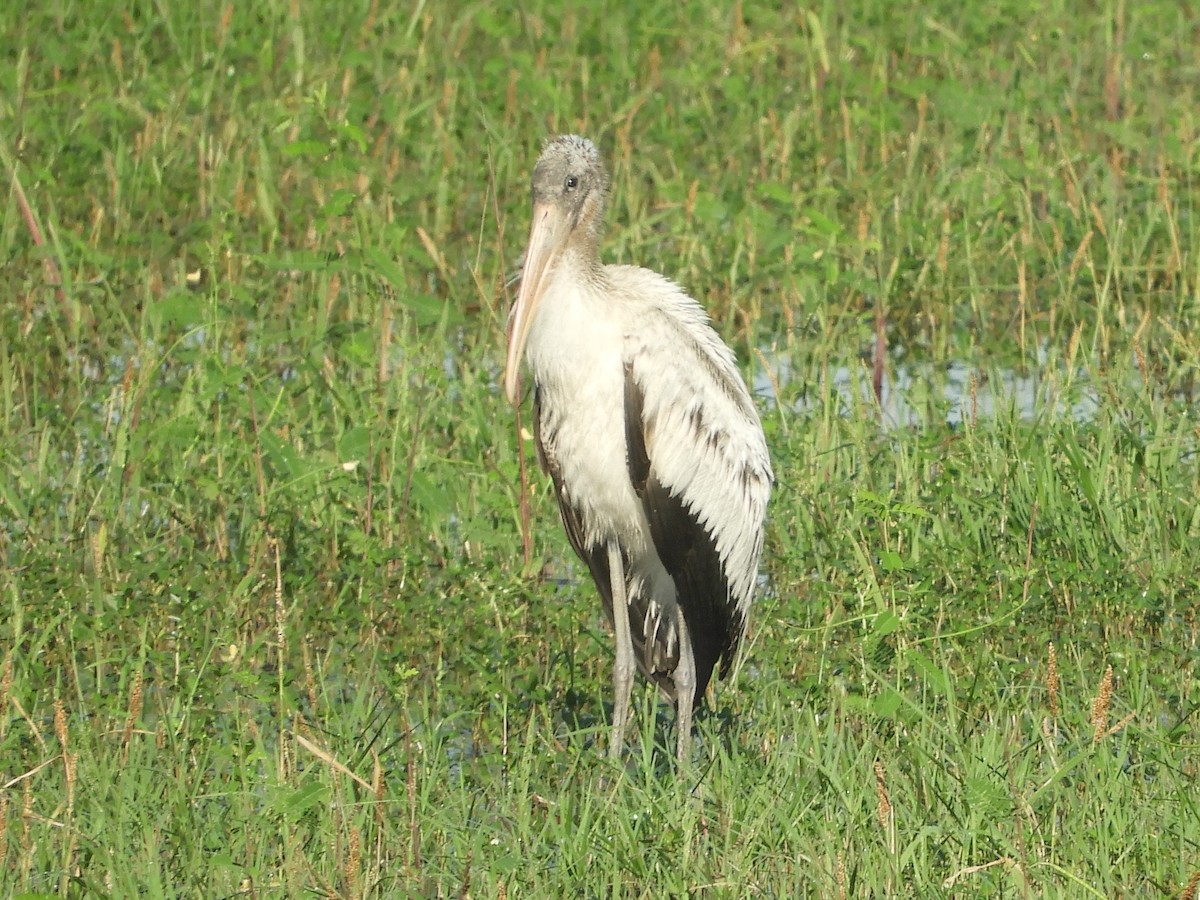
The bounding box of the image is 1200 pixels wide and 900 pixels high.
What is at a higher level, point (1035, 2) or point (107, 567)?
point (1035, 2)

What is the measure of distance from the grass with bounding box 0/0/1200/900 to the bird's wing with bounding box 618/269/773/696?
0.20m

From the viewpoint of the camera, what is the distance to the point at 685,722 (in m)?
4.46

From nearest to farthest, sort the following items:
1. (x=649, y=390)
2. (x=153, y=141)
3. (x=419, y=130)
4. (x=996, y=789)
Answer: (x=996, y=789) → (x=649, y=390) → (x=153, y=141) → (x=419, y=130)

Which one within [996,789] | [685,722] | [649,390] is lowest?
[685,722]

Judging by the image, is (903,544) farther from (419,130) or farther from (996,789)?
(419,130)

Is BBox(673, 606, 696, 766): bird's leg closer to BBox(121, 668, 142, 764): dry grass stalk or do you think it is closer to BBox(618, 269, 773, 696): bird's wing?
BBox(618, 269, 773, 696): bird's wing

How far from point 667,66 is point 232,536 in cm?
425

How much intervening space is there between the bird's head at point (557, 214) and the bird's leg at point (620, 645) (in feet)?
1.41

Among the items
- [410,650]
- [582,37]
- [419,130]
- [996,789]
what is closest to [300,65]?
[419,130]

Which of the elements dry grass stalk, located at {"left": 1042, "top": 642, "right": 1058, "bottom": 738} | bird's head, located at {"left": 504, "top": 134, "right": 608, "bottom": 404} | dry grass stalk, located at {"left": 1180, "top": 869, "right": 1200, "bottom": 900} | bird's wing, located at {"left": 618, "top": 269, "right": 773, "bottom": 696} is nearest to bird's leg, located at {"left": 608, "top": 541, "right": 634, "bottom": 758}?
bird's wing, located at {"left": 618, "top": 269, "right": 773, "bottom": 696}

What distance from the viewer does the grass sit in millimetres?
3615

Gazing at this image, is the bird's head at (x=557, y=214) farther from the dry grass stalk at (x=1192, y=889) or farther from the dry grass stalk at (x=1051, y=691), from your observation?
the dry grass stalk at (x=1192, y=889)

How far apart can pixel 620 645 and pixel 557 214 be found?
94 cm

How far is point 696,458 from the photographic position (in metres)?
4.47
